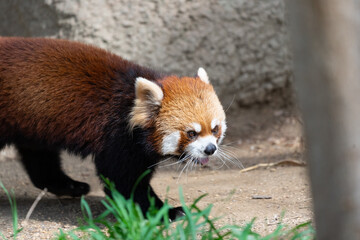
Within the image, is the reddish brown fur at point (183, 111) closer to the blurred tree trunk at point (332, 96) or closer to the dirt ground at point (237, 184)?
the dirt ground at point (237, 184)

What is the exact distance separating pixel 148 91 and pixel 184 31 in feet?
7.91

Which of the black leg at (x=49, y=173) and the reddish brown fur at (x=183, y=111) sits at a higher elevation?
the reddish brown fur at (x=183, y=111)

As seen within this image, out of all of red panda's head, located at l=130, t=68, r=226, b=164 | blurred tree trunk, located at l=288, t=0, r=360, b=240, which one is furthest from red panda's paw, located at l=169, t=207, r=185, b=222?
blurred tree trunk, located at l=288, t=0, r=360, b=240

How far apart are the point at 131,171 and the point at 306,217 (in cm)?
135

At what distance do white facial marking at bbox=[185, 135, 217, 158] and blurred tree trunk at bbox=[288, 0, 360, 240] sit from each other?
1.96 m

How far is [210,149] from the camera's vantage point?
160 inches

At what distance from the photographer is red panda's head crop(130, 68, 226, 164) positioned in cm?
408

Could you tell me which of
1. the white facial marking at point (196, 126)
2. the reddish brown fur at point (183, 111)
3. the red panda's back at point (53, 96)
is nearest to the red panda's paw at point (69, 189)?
the red panda's back at point (53, 96)

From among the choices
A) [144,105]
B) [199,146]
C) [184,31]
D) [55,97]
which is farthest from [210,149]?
[184,31]

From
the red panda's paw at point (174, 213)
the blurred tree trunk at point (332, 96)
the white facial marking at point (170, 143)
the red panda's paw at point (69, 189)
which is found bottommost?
the red panda's paw at point (69, 189)

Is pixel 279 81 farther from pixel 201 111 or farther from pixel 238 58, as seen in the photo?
pixel 201 111

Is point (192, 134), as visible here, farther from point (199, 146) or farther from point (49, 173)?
point (49, 173)

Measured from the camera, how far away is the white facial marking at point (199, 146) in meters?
4.08

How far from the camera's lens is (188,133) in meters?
4.10
